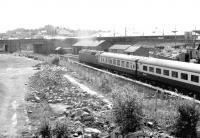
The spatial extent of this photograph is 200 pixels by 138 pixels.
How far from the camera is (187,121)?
13.6 m

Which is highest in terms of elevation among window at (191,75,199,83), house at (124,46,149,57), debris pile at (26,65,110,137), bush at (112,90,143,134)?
house at (124,46,149,57)

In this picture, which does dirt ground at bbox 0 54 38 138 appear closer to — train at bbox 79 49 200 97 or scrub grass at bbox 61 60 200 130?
scrub grass at bbox 61 60 200 130

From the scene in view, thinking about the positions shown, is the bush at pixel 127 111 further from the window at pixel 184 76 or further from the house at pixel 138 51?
the house at pixel 138 51

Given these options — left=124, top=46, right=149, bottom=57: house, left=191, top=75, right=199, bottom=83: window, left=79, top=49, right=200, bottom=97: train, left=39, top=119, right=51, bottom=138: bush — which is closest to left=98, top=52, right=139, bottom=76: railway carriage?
left=79, top=49, right=200, bottom=97: train

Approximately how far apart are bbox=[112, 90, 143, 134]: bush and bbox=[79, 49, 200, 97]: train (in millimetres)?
8291

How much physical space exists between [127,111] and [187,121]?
9.11 ft

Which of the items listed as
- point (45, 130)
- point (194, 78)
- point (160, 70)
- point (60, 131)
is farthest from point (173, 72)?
point (45, 130)

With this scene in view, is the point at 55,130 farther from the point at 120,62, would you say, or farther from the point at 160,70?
the point at 120,62

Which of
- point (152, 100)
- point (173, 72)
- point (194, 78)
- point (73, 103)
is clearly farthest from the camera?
point (173, 72)

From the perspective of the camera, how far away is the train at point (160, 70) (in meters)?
21.3

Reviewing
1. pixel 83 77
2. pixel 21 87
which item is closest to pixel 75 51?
pixel 83 77

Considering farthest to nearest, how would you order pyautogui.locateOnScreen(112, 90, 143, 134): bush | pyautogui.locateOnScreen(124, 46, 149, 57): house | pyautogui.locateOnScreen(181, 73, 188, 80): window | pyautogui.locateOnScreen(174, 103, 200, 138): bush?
pyautogui.locateOnScreen(124, 46, 149, 57): house → pyautogui.locateOnScreen(181, 73, 188, 80): window → pyautogui.locateOnScreen(112, 90, 143, 134): bush → pyautogui.locateOnScreen(174, 103, 200, 138): bush

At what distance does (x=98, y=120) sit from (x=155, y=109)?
11.9ft

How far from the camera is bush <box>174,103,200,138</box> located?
1362 cm
